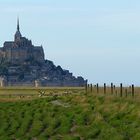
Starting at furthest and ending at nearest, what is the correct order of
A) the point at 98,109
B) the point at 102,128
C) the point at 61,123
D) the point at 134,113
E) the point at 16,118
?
1. the point at 16,118
2. the point at 98,109
3. the point at 61,123
4. the point at 134,113
5. the point at 102,128

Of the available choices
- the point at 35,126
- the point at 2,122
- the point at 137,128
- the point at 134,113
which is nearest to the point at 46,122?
the point at 35,126

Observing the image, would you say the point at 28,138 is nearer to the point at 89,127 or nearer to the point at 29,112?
the point at 89,127

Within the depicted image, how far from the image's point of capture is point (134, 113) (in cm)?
2470

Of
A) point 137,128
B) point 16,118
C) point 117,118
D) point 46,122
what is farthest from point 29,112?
point 137,128

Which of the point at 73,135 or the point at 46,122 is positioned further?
the point at 46,122

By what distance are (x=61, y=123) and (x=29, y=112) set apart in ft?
26.3

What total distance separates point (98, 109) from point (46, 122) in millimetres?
2916

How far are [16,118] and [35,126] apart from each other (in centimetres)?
506

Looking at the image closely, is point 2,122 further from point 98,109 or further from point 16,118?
point 98,109

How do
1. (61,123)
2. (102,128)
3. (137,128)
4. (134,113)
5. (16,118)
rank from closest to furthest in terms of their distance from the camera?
1. (137,128)
2. (102,128)
3. (134,113)
4. (61,123)
5. (16,118)

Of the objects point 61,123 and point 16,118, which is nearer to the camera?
point 61,123

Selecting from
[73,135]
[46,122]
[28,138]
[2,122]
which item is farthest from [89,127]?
[2,122]

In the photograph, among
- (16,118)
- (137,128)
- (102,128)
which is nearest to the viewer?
(137,128)

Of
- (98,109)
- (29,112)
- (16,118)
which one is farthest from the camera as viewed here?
(29,112)
